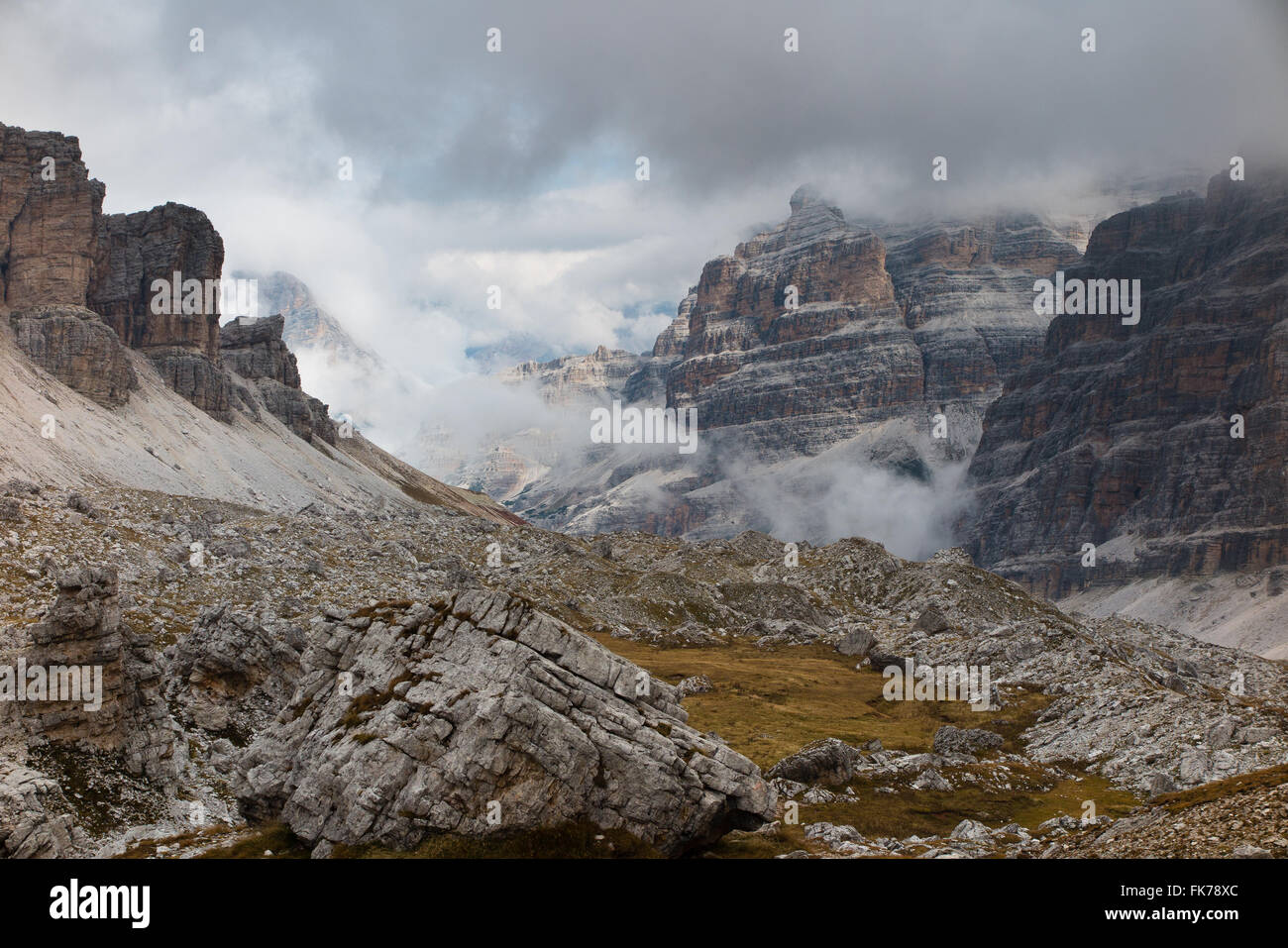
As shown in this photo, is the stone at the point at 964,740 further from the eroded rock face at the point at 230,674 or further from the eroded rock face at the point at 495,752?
the eroded rock face at the point at 230,674

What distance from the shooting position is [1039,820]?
195ft

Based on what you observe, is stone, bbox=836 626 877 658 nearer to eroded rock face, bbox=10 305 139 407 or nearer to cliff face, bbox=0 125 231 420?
eroded rock face, bbox=10 305 139 407

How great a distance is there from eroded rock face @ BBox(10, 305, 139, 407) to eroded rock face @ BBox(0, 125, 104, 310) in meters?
6.50

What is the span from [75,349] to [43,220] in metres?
32.7

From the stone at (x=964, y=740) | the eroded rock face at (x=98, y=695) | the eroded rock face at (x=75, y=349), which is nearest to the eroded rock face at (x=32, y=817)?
the eroded rock face at (x=98, y=695)

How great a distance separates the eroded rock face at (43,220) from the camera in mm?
190000

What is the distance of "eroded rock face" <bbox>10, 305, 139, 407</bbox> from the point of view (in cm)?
17812

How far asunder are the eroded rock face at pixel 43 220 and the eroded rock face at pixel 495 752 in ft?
581

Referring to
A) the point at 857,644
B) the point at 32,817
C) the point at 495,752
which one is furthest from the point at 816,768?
the point at 857,644

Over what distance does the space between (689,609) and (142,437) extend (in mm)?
100985

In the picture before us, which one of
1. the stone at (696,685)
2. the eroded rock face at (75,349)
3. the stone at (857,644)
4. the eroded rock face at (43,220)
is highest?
the eroded rock face at (43,220)

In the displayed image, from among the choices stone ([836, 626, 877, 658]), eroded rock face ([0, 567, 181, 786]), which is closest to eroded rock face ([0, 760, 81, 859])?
eroded rock face ([0, 567, 181, 786])
